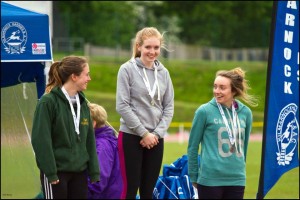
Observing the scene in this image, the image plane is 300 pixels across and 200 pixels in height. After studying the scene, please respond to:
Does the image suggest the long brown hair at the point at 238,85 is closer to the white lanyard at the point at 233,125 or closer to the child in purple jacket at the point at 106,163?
the white lanyard at the point at 233,125

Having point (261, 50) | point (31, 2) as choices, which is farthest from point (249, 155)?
point (261, 50)

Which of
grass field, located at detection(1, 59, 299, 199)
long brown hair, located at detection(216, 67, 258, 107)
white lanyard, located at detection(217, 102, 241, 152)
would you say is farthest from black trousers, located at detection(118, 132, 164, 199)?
grass field, located at detection(1, 59, 299, 199)

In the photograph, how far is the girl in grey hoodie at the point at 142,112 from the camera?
24.5 feet

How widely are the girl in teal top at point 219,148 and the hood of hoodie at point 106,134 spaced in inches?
50.2

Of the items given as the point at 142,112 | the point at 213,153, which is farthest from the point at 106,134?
the point at 213,153

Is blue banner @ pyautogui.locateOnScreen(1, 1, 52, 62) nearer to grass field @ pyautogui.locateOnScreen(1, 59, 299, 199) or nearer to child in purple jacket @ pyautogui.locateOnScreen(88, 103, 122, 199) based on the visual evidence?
child in purple jacket @ pyautogui.locateOnScreen(88, 103, 122, 199)

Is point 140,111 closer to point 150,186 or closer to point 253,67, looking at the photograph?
point 150,186

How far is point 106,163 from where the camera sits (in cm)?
830

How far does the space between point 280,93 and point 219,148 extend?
55.6 inches

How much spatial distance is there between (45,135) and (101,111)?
1.84 meters

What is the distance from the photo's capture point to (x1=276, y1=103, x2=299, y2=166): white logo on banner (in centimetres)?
848

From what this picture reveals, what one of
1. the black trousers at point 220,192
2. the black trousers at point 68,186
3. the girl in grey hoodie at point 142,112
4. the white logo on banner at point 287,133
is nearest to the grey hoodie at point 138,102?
the girl in grey hoodie at point 142,112

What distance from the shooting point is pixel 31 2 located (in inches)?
690

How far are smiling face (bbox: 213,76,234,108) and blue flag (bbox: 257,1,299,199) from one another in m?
1.04
